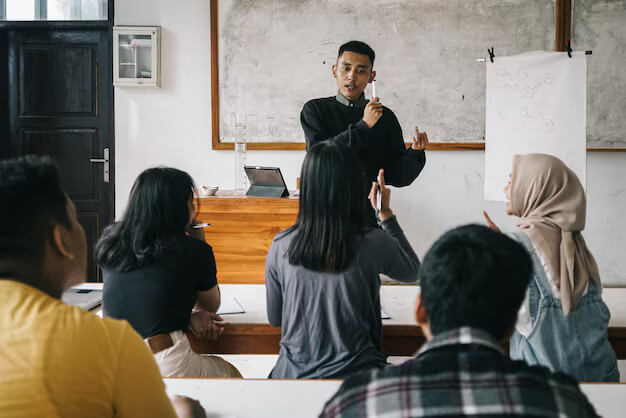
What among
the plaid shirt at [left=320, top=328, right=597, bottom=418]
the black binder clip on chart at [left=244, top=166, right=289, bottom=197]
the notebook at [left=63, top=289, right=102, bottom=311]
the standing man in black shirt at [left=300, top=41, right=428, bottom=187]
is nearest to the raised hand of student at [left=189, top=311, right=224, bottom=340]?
the notebook at [left=63, top=289, right=102, bottom=311]

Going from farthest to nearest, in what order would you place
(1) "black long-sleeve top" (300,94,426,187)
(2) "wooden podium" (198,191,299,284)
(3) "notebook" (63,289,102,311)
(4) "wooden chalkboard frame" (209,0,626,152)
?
(4) "wooden chalkboard frame" (209,0,626,152) → (2) "wooden podium" (198,191,299,284) → (1) "black long-sleeve top" (300,94,426,187) → (3) "notebook" (63,289,102,311)

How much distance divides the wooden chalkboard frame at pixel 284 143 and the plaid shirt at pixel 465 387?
3.44 metres

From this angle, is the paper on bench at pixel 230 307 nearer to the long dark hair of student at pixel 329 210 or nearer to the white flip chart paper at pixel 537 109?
the long dark hair of student at pixel 329 210

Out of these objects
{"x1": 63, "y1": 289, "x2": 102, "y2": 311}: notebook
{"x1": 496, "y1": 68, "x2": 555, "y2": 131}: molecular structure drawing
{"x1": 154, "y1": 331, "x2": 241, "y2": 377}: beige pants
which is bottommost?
{"x1": 154, "y1": 331, "x2": 241, "y2": 377}: beige pants

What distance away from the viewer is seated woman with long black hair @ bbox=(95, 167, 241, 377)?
4.93ft

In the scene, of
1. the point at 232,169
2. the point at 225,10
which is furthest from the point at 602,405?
the point at 225,10

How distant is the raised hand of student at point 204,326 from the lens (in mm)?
1613

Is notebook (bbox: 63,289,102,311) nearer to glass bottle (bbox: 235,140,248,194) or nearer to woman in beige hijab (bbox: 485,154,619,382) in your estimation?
woman in beige hijab (bbox: 485,154,619,382)

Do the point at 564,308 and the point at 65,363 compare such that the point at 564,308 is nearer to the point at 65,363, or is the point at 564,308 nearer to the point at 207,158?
the point at 65,363

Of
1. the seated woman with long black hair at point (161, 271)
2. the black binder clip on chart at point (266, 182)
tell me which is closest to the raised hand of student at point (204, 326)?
the seated woman with long black hair at point (161, 271)

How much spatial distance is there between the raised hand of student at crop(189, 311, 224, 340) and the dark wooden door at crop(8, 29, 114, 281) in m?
2.89

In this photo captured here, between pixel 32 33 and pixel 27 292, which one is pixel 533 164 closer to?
pixel 27 292

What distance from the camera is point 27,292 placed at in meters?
0.74

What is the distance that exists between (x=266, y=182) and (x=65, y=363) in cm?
266
